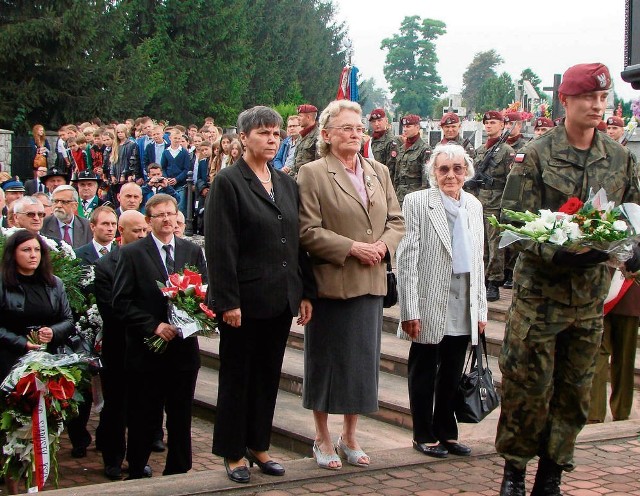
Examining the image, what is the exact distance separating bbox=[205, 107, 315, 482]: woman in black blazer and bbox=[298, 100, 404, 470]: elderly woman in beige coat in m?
0.13

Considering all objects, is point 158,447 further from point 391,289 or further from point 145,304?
point 391,289

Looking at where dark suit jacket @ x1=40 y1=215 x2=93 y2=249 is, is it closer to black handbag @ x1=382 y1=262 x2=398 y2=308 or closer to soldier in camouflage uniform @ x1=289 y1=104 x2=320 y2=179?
soldier in camouflage uniform @ x1=289 y1=104 x2=320 y2=179

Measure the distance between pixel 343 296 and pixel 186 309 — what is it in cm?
126

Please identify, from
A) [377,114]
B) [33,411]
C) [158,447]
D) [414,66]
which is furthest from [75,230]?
[414,66]

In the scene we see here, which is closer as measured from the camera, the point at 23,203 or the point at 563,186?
the point at 563,186

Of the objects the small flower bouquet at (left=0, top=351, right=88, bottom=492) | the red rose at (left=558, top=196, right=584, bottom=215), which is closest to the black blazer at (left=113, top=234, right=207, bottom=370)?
the small flower bouquet at (left=0, top=351, right=88, bottom=492)

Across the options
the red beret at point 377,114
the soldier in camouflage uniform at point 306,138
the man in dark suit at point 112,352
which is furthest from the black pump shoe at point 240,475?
the red beret at point 377,114

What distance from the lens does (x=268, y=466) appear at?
564cm

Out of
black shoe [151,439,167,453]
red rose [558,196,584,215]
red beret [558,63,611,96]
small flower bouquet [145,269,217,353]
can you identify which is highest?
red beret [558,63,611,96]

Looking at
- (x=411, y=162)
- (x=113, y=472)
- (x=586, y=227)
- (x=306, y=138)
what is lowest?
(x=113, y=472)

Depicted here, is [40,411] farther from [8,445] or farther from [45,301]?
[45,301]

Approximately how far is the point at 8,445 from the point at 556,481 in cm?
352

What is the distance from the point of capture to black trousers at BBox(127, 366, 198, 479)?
21.5 ft

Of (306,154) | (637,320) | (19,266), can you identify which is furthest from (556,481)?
(306,154)
